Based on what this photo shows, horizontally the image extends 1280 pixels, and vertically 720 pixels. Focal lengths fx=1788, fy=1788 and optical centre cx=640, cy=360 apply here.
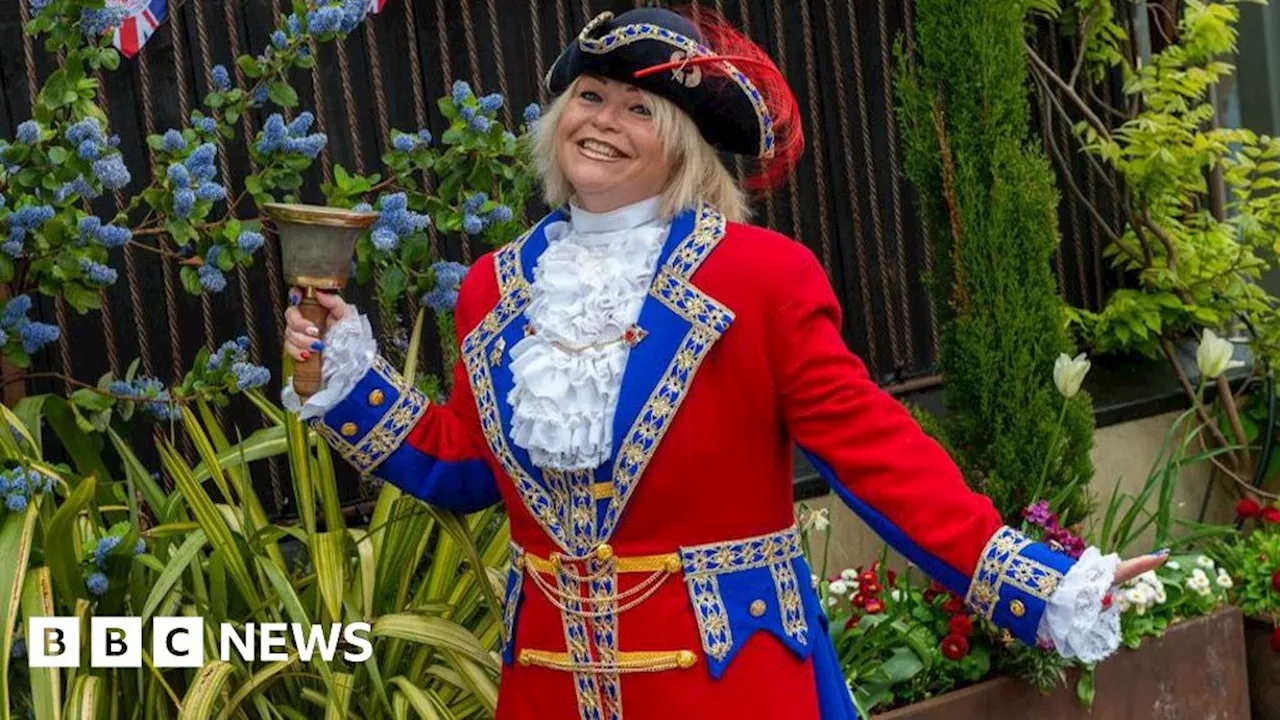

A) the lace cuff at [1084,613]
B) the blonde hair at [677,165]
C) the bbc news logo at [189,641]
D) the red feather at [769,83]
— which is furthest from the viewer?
the bbc news logo at [189,641]

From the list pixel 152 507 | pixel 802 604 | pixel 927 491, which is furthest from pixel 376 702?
pixel 927 491

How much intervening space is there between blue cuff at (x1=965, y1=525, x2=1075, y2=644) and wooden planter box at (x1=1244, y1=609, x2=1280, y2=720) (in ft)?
7.73

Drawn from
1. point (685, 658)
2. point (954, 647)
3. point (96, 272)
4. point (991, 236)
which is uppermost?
point (96, 272)

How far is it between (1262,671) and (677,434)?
2644mm

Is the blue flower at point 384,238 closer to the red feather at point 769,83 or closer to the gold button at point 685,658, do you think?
the red feather at point 769,83

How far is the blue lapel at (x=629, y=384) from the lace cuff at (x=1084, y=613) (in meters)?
0.61

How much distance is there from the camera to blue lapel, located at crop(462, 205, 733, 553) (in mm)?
2625

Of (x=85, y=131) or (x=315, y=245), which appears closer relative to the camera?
(x=315, y=245)

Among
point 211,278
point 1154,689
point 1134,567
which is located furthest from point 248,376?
point 1154,689

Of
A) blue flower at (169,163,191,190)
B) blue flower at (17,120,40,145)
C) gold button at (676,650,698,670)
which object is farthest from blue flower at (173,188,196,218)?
gold button at (676,650,698,670)

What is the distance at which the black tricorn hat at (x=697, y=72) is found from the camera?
8.78 feet

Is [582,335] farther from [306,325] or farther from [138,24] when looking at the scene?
[138,24]

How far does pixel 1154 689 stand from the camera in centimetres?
431

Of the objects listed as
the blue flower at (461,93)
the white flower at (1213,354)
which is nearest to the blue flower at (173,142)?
the blue flower at (461,93)
